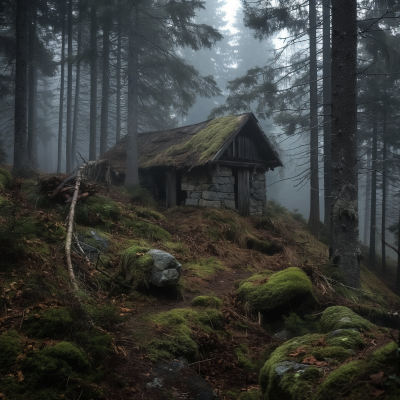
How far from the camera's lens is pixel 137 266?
5.74 metres

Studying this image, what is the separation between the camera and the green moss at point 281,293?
5.35m

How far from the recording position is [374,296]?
23.7ft

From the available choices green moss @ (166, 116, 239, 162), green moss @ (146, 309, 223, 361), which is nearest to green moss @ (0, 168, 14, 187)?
green moss @ (166, 116, 239, 162)

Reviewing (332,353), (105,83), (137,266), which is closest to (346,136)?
(137,266)

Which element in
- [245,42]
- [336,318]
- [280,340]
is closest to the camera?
[336,318]

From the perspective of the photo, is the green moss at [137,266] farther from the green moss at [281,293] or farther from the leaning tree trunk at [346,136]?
the leaning tree trunk at [346,136]

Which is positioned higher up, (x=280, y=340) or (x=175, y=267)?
(x=175, y=267)

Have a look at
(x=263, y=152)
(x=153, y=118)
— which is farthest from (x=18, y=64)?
(x=153, y=118)

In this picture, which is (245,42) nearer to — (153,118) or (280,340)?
(153,118)

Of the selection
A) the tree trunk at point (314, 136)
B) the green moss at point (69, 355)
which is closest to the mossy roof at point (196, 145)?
the tree trunk at point (314, 136)

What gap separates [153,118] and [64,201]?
2235 cm

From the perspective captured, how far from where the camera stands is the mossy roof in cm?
1292

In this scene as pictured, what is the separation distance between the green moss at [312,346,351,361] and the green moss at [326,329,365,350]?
0.17m

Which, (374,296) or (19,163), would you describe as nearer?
(374,296)
